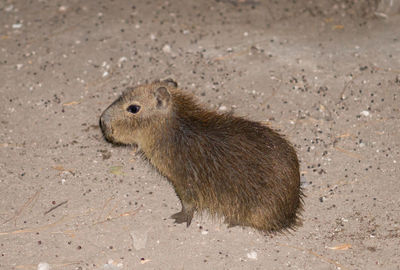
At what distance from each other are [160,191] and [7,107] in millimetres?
1933

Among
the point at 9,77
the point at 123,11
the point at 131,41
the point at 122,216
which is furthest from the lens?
the point at 123,11

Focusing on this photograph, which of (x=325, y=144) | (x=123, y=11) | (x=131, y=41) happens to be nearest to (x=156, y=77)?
(x=131, y=41)

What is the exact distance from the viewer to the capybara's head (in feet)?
12.1

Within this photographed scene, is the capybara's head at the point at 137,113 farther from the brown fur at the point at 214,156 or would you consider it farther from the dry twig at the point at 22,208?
the dry twig at the point at 22,208

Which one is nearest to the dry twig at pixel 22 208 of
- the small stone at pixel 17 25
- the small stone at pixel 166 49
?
the small stone at pixel 166 49

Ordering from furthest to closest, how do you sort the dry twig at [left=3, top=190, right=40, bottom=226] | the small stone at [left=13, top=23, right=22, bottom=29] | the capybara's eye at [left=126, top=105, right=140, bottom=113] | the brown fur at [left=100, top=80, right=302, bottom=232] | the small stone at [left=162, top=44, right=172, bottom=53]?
1. the small stone at [left=13, top=23, right=22, bottom=29]
2. the small stone at [left=162, top=44, right=172, bottom=53]
3. the dry twig at [left=3, top=190, right=40, bottom=226]
4. the capybara's eye at [left=126, top=105, right=140, bottom=113]
5. the brown fur at [left=100, top=80, right=302, bottom=232]

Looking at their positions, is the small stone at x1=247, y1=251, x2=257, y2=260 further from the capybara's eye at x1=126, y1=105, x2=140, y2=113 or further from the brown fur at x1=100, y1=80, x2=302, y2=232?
the capybara's eye at x1=126, y1=105, x2=140, y2=113

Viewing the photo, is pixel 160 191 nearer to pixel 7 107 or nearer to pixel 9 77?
pixel 7 107

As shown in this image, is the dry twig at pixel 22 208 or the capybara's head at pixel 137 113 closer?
the capybara's head at pixel 137 113

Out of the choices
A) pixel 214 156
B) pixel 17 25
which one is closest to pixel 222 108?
pixel 214 156

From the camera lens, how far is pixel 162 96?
3.64 metres

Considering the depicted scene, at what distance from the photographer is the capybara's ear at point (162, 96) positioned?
143 inches

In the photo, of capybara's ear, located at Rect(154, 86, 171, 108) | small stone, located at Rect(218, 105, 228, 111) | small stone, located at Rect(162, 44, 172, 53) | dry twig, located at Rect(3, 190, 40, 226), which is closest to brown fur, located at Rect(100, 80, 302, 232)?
capybara's ear, located at Rect(154, 86, 171, 108)

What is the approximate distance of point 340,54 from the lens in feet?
17.9
